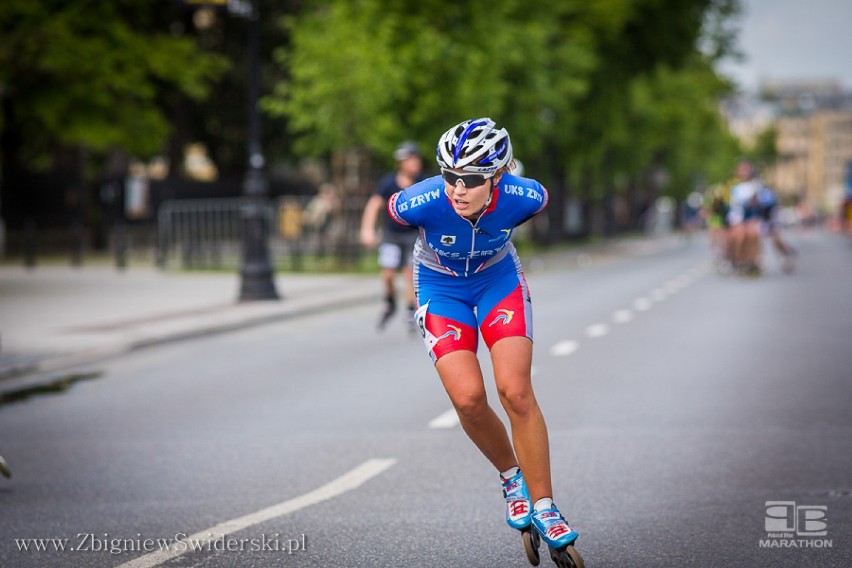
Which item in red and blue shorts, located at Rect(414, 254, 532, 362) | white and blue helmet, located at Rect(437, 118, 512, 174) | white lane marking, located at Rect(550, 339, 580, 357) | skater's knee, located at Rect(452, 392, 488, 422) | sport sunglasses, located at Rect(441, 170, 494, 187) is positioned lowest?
white lane marking, located at Rect(550, 339, 580, 357)

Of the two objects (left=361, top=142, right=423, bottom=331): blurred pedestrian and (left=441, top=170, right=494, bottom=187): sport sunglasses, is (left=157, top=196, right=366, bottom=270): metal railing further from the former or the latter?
(left=441, top=170, right=494, bottom=187): sport sunglasses

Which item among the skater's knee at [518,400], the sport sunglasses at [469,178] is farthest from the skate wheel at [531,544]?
the sport sunglasses at [469,178]

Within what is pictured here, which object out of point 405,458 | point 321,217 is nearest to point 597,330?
point 405,458

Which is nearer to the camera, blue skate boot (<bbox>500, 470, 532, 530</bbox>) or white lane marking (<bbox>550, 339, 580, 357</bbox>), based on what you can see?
blue skate boot (<bbox>500, 470, 532, 530</bbox>)

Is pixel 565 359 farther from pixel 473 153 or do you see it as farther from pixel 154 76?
pixel 154 76

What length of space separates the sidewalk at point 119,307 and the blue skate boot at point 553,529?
699cm

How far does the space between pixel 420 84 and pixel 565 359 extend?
17879mm

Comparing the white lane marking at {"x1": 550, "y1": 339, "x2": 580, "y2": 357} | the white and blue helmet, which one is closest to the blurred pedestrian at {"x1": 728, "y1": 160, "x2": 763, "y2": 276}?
the white lane marking at {"x1": 550, "y1": 339, "x2": 580, "y2": 357}

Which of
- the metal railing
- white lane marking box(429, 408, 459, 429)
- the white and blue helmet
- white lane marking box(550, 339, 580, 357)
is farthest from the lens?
the metal railing

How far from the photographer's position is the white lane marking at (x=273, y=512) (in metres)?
5.33

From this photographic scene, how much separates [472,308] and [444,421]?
3.43m

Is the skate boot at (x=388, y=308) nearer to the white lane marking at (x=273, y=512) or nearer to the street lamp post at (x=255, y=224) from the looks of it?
the street lamp post at (x=255, y=224)

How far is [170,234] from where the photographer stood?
29000 millimetres

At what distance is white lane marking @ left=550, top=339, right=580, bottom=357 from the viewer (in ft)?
42.7
